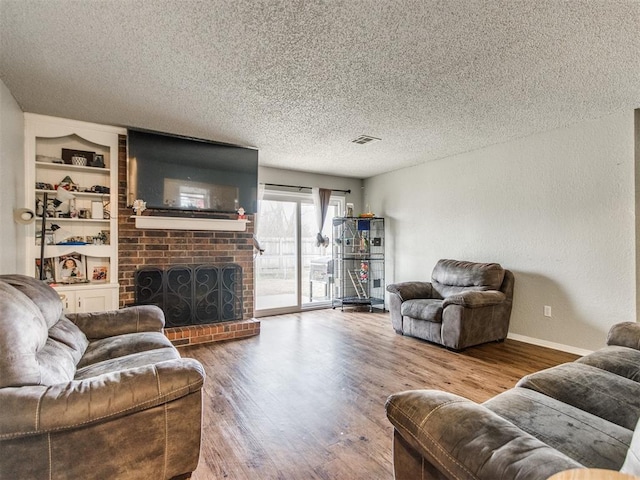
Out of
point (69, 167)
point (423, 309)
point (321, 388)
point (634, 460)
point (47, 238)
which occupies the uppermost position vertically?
point (69, 167)

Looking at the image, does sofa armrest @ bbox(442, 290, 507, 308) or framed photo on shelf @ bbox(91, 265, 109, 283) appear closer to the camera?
sofa armrest @ bbox(442, 290, 507, 308)

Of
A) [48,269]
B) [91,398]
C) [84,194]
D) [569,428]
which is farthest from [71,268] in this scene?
[569,428]

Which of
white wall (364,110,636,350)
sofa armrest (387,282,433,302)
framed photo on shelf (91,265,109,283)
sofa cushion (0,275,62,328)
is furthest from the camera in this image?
sofa armrest (387,282,433,302)

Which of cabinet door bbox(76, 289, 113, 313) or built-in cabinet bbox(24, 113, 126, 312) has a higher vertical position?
built-in cabinet bbox(24, 113, 126, 312)

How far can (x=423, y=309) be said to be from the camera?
3.76 meters

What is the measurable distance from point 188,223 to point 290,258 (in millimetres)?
2059

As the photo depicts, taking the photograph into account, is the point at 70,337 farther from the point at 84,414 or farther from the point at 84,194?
the point at 84,194

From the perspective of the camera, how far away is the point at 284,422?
6.92ft

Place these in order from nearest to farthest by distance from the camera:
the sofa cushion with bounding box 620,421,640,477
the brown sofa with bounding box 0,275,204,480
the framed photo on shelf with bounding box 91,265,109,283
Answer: the sofa cushion with bounding box 620,421,640,477, the brown sofa with bounding box 0,275,204,480, the framed photo on shelf with bounding box 91,265,109,283

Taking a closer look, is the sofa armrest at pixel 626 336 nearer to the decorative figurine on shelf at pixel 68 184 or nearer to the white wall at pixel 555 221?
the white wall at pixel 555 221

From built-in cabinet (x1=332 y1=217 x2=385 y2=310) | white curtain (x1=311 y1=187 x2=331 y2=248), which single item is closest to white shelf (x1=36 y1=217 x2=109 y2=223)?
white curtain (x1=311 y1=187 x2=331 y2=248)

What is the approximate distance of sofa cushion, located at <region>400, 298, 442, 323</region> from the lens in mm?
3631

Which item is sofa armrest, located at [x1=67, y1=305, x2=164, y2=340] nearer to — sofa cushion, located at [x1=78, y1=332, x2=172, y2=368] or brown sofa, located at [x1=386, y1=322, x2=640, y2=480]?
sofa cushion, located at [x1=78, y1=332, x2=172, y2=368]

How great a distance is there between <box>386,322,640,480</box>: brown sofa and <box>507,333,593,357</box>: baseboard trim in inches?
75.1
